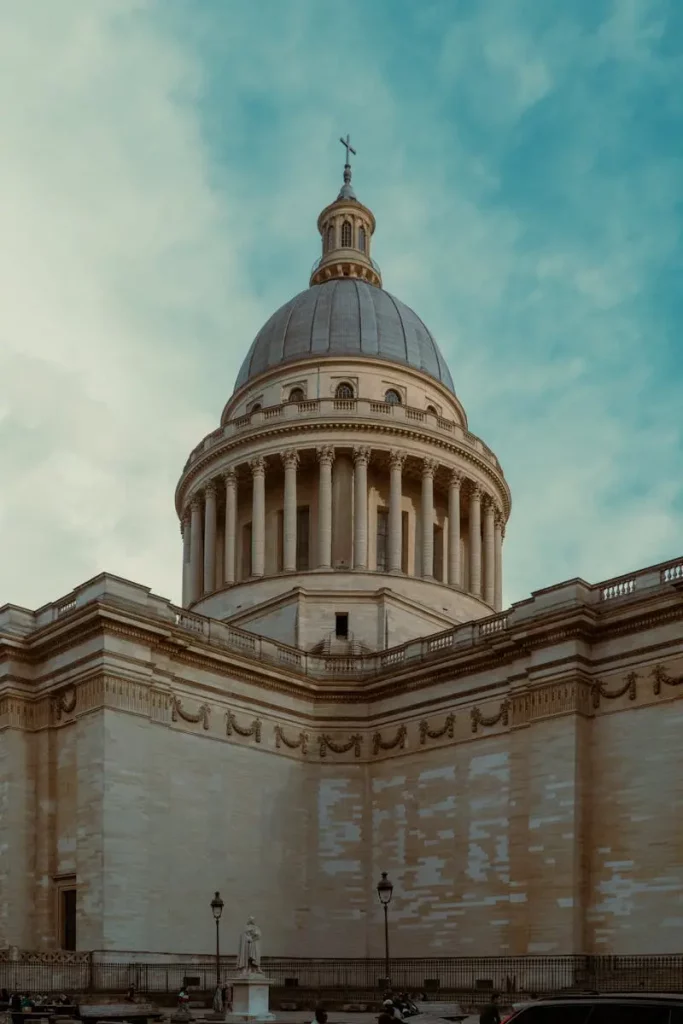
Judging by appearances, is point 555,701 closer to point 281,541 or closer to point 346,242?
point 281,541

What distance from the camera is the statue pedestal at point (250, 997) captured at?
31062 millimetres

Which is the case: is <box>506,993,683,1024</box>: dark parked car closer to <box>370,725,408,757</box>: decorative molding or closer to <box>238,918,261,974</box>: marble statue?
<box>238,918,261,974</box>: marble statue

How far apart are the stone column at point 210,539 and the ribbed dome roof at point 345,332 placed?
7384 millimetres

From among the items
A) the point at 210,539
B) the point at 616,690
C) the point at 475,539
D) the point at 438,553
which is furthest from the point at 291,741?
the point at 475,539

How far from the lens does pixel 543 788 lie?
38.7 m

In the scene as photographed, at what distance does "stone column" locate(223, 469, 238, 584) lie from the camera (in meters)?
55.8

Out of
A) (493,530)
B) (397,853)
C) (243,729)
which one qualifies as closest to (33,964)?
(243,729)

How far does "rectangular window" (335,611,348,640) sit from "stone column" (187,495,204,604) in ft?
29.6

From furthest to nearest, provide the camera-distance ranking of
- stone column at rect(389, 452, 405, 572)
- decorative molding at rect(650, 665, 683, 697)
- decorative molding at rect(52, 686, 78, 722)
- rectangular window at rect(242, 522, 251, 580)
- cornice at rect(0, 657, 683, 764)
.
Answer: rectangular window at rect(242, 522, 251, 580), stone column at rect(389, 452, 405, 572), decorative molding at rect(52, 686, 78, 722), cornice at rect(0, 657, 683, 764), decorative molding at rect(650, 665, 683, 697)

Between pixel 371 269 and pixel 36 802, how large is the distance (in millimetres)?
38110

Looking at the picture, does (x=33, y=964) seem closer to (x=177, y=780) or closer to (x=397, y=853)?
(x=177, y=780)

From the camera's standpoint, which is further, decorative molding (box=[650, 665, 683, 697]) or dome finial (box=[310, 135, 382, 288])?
dome finial (box=[310, 135, 382, 288])

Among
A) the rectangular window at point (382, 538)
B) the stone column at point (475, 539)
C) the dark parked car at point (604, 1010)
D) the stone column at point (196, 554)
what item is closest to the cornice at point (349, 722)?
the rectangular window at point (382, 538)

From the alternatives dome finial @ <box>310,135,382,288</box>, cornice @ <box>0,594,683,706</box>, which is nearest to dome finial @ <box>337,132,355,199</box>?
dome finial @ <box>310,135,382,288</box>
